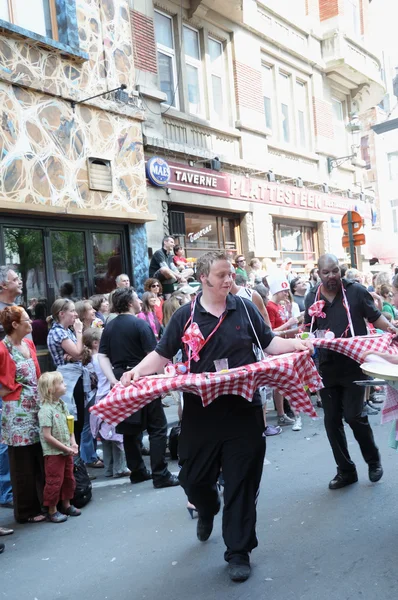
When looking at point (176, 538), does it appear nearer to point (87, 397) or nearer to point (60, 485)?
point (60, 485)

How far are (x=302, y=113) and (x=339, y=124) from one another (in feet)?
10.2

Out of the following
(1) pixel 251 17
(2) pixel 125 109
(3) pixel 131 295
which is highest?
(1) pixel 251 17

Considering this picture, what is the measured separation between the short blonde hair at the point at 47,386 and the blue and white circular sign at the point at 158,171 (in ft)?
25.0

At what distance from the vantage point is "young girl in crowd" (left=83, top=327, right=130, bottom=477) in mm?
6316

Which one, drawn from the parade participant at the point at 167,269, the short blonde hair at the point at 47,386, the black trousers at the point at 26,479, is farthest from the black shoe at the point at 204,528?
the parade participant at the point at 167,269

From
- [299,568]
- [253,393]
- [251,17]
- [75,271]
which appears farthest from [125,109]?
[299,568]

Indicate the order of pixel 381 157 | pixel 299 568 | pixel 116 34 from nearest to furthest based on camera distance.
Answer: pixel 299 568
pixel 116 34
pixel 381 157

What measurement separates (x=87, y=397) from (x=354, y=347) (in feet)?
10.5

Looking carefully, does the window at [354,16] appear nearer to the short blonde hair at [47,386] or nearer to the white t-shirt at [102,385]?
the white t-shirt at [102,385]

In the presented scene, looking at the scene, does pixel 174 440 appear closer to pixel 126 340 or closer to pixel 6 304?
pixel 126 340

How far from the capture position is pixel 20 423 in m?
5.24

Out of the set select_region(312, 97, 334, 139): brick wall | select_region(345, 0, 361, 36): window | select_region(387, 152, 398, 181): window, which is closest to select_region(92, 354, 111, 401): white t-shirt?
select_region(312, 97, 334, 139): brick wall

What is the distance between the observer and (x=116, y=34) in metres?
11.6

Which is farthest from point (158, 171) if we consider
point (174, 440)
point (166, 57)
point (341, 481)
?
point (341, 481)
